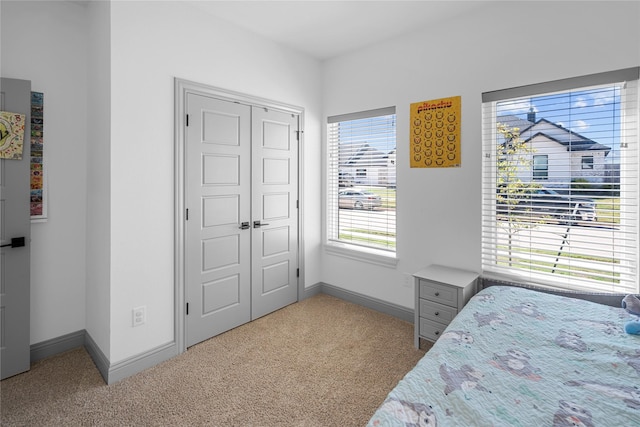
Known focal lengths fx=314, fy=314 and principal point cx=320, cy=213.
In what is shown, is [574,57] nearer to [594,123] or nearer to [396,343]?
[594,123]

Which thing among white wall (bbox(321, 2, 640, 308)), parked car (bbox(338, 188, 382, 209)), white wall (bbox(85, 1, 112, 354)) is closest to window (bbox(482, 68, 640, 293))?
white wall (bbox(321, 2, 640, 308))

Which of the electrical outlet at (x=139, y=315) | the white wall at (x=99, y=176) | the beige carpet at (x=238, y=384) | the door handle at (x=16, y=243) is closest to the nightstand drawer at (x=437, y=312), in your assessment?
the beige carpet at (x=238, y=384)

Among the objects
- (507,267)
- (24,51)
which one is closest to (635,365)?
(507,267)

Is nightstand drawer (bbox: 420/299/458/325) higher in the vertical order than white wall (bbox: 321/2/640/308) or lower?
lower

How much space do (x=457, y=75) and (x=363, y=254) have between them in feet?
6.43

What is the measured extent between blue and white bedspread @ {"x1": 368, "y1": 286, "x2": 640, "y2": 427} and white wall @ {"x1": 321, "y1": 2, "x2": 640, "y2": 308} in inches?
39.2

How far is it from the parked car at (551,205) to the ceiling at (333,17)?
1.59 meters

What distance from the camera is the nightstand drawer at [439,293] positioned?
2441mm

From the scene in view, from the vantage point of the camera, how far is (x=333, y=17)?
2773mm

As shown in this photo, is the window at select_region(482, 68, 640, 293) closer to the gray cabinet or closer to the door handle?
the gray cabinet

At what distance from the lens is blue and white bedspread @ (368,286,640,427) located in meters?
1.07

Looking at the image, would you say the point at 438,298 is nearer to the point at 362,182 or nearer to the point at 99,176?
the point at 362,182

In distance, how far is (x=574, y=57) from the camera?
2.22 metres

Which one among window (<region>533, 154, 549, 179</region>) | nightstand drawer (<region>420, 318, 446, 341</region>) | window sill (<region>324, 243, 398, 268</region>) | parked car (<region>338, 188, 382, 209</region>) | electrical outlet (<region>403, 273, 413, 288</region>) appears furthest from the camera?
parked car (<region>338, 188, 382, 209</region>)
